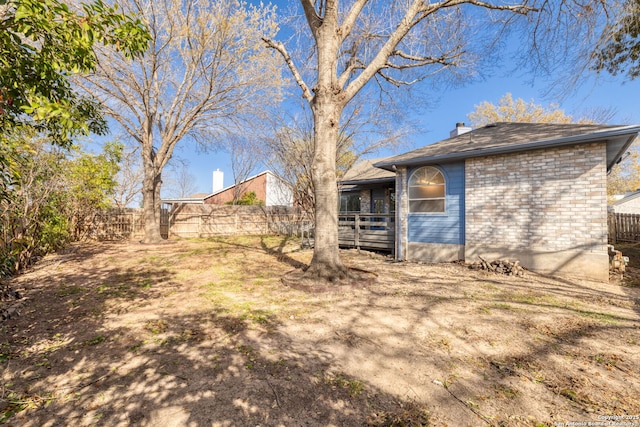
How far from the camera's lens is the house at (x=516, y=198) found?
6.40 meters

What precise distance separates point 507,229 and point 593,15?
17.5ft

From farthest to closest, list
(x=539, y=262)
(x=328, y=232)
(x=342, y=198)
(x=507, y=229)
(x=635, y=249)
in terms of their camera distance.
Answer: (x=342, y=198)
(x=635, y=249)
(x=507, y=229)
(x=539, y=262)
(x=328, y=232)

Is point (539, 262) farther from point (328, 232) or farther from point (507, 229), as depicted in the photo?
point (328, 232)

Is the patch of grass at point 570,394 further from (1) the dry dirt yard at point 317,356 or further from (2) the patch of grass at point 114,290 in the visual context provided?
(2) the patch of grass at point 114,290

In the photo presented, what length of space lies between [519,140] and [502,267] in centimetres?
362

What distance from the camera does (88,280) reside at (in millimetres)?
5879

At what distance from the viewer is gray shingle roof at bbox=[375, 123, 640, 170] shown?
612cm

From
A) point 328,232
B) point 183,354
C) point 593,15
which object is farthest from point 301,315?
point 593,15

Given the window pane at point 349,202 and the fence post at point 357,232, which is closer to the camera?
the fence post at point 357,232

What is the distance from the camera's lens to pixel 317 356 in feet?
9.39

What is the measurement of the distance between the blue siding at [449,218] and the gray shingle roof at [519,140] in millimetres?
511

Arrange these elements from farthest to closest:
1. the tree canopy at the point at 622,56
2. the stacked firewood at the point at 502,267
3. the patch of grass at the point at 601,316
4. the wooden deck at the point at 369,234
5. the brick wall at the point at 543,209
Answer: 1. the wooden deck at the point at 369,234
2. the tree canopy at the point at 622,56
3. the stacked firewood at the point at 502,267
4. the brick wall at the point at 543,209
5. the patch of grass at the point at 601,316

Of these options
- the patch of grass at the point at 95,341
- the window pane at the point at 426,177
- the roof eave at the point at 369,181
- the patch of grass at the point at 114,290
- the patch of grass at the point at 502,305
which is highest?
the roof eave at the point at 369,181

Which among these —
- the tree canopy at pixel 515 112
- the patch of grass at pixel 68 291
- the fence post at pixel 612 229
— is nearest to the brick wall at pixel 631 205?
the tree canopy at pixel 515 112
